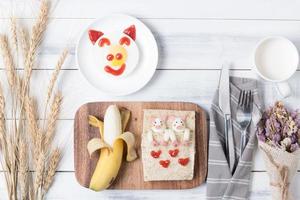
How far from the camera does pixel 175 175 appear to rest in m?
1.09

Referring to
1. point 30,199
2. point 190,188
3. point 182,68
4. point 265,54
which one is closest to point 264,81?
point 265,54

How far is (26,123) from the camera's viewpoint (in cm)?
112

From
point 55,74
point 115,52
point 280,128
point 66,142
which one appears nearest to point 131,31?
point 115,52

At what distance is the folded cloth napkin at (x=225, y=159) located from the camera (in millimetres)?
1103

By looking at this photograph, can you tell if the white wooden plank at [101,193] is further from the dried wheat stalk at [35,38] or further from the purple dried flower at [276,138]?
the dried wheat stalk at [35,38]

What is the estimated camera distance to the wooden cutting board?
3.64ft

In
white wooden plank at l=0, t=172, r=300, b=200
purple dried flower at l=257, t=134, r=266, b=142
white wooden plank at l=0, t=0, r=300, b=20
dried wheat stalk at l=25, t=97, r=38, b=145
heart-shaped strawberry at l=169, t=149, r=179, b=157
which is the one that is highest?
white wooden plank at l=0, t=0, r=300, b=20

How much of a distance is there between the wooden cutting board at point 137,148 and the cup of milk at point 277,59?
0.18 meters

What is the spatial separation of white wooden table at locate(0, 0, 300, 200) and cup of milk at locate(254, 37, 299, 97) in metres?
0.04

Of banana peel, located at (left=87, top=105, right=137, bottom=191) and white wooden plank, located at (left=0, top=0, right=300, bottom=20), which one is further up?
white wooden plank, located at (left=0, top=0, right=300, bottom=20)

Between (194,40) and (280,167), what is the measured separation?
14.3 inches

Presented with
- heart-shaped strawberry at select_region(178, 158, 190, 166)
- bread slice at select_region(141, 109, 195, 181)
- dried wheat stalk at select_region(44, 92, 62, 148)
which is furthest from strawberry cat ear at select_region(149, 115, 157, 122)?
dried wheat stalk at select_region(44, 92, 62, 148)

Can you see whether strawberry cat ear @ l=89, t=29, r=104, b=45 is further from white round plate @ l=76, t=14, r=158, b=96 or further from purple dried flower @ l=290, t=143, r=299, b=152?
purple dried flower @ l=290, t=143, r=299, b=152

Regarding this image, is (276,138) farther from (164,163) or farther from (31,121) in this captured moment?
(31,121)
